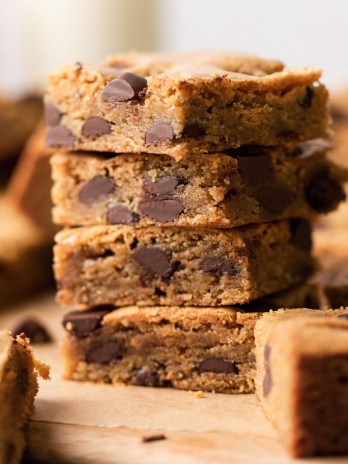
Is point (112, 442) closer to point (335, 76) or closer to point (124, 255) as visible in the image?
point (124, 255)

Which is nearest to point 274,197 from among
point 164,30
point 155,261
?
point 155,261

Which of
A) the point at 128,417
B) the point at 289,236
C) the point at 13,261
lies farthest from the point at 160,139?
the point at 13,261

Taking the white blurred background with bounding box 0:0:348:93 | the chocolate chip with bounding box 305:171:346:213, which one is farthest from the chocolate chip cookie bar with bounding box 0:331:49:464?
the white blurred background with bounding box 0:0:348:93

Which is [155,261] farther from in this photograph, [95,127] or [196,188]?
[95,127]

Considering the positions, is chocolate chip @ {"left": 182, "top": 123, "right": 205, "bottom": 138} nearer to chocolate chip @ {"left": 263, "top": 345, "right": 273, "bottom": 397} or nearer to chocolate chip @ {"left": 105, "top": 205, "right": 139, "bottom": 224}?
chocolate chip @ {"left": 105, "top": 205, "right": 139, "bottom": 224}

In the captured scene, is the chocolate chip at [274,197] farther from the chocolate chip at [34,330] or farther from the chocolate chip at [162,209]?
the chocolate chip at [34,330]

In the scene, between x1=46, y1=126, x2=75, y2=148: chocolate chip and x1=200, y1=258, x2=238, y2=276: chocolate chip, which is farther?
x1=46, y1=126, x2=75, y2=148: chocolate chip

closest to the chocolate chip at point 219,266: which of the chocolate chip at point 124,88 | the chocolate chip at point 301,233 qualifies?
the chocolate chip at point 301,233
